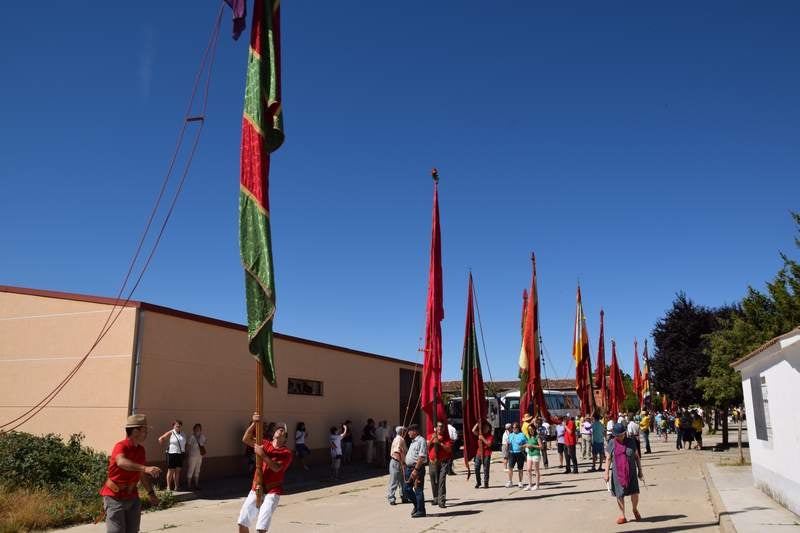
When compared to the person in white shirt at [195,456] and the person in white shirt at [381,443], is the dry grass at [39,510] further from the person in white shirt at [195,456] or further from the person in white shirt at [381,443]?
the person in white shirt at [381,443]

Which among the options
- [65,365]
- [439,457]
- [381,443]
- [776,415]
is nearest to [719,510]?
[776,415]

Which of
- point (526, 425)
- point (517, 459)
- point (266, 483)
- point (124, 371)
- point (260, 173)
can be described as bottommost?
point (517, 459)

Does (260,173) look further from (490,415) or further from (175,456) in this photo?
(490,415)

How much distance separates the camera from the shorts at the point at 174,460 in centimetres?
1497

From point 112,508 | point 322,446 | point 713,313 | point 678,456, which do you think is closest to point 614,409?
point 678,456

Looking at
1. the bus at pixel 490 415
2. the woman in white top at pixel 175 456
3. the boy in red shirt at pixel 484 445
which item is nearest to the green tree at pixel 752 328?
the boy in red shirt at pixel 484 445

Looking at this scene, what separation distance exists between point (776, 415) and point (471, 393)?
612cm

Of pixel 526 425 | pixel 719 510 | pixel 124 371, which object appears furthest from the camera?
pixel 526 425

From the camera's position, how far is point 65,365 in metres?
15.9

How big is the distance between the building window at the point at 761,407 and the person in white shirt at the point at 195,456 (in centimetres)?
1284

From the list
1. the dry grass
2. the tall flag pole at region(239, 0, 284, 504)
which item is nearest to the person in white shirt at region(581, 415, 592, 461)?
the dry grass

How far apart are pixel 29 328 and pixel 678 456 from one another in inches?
963

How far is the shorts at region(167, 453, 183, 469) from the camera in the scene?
15.0 meters

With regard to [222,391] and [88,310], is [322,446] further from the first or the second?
[88,310]
